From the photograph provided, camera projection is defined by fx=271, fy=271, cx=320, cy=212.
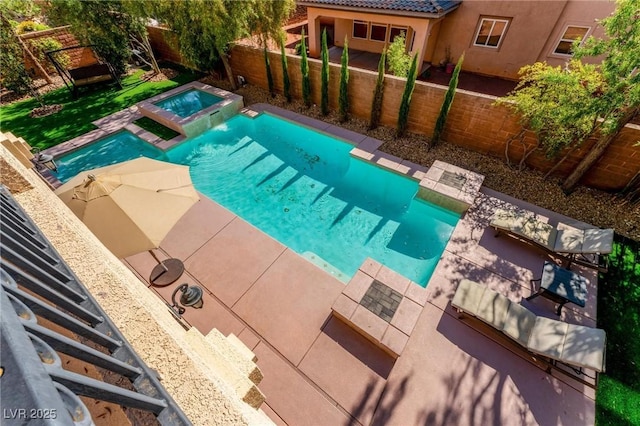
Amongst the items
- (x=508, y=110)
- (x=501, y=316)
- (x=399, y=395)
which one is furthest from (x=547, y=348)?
(x=508, y=110)

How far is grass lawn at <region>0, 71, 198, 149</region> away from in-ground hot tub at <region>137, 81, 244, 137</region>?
1507mm

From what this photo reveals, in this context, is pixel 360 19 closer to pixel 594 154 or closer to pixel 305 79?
pixel 305 79

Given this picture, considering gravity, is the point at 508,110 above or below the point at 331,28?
below

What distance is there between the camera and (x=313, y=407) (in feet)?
17.8

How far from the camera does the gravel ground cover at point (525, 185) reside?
857 cm

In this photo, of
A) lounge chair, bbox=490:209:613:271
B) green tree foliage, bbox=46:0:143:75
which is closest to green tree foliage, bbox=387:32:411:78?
lounge chair, bbox=490:209:613:271

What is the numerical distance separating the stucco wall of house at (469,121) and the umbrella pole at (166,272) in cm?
1050

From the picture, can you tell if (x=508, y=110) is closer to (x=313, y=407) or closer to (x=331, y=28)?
(x=313, y=407)

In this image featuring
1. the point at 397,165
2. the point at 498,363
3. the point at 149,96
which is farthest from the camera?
the point at 149,96

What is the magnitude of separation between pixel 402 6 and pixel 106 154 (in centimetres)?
1711

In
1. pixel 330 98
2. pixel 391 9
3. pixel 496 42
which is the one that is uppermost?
pixel 496 42

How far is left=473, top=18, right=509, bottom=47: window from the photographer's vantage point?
619 inches

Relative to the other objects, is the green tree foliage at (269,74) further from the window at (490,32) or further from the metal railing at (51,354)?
the metal railing at (51,354)

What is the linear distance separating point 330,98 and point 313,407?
42.3ft
